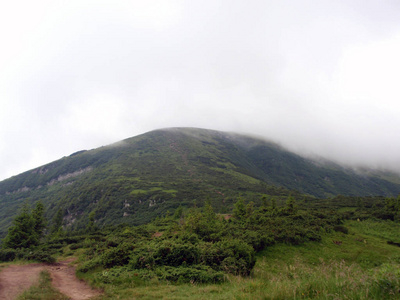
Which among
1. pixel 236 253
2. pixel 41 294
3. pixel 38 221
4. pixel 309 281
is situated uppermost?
pixel 309 281

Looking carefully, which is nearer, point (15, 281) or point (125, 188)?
point (15, 281)

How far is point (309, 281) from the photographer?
686cm

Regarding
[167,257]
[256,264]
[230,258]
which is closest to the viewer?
[230,258]

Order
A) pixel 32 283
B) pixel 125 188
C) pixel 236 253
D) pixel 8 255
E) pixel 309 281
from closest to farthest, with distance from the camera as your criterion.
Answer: pixel 309 281 < pixel 32 283 < pixel 236 253 < pixel 8 255 < pixel 125 188

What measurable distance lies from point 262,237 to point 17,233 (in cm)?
3461

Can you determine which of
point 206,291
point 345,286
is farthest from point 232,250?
point 345,286

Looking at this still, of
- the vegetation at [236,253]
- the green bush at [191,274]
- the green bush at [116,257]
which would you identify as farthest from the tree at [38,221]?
the green bush at [191,274]

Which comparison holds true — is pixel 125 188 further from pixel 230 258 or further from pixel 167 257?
pixel 230 258

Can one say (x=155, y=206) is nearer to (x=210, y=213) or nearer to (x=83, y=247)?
(x=210, y=213)

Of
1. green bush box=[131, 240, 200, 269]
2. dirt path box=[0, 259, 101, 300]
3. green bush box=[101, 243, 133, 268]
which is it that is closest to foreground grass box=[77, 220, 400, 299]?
dirt path box=[0, 259, 101, 300]

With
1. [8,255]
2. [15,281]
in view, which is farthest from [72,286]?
[8,255]

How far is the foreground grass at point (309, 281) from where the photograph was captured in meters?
5.71

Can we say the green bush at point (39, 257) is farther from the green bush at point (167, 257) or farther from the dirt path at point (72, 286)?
the green bush at point (167, 257)

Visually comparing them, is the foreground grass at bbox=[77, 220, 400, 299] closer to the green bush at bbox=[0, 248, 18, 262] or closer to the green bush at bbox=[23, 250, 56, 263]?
the green bush at bbox=[23, 250, 56, 263]
